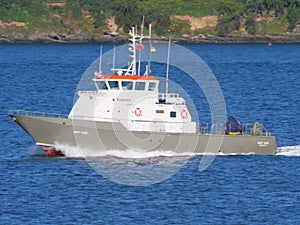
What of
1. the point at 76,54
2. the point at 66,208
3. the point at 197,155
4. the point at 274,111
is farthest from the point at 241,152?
the point at 76,54

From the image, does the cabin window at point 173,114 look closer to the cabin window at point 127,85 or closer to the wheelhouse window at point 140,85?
the wheelhouse window at point 140,85

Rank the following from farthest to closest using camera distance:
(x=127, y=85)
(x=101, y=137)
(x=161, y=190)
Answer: (x=127, y=85) < (x=101, y=137) < (x=161, y=190)

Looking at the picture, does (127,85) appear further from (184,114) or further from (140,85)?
(184,114)

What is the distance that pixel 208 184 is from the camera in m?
56.0

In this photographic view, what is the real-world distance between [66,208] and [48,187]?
4.84m

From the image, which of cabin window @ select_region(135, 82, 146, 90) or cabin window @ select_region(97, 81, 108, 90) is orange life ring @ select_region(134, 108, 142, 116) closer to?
cabin window @ select_region(135, 82, 146, 90)

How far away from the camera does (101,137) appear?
62.0 metres

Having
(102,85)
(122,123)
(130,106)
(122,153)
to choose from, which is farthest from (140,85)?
(122,153)

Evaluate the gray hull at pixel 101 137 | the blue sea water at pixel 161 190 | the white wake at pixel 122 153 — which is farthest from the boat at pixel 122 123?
the blue sea water at pixel 161 190

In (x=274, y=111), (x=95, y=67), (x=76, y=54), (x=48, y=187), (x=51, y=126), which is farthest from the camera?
(x=76, y=54)

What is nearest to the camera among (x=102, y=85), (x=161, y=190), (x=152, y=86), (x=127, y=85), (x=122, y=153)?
(x=161, y=190)

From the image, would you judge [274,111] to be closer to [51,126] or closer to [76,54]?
[51,126]

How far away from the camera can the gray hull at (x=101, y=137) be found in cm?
6184

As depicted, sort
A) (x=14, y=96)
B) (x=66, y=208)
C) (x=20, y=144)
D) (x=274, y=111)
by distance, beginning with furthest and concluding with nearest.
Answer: (x=14, y=96) → (x=274, y=111) → (x=20, y=144) → (x=66, y=208)
